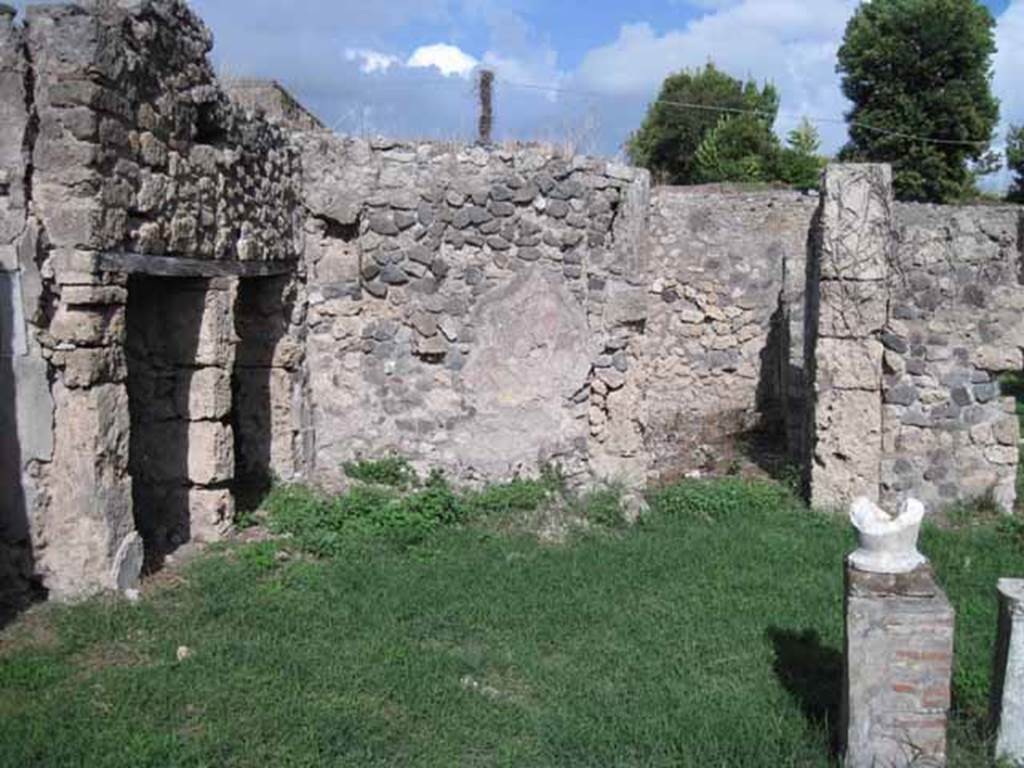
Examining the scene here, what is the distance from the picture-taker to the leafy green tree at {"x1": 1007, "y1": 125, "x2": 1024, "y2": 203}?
2501cm

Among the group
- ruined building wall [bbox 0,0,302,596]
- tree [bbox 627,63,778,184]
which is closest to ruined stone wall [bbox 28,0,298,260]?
ruined building wall [bbox 0,0,302,596]

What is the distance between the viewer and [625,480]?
8.59m

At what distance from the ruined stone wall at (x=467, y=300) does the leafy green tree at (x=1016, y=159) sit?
20.5m

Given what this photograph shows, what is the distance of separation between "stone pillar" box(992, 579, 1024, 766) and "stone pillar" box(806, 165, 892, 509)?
4.19 metres

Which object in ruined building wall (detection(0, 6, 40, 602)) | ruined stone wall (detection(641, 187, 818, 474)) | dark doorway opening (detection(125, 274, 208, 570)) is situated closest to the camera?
ruined building wall (detection(0, 6, 40, 602))

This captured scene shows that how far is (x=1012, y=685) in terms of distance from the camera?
4.08 meters

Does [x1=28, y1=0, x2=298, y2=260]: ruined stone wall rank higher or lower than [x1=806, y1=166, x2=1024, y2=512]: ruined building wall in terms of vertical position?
higher

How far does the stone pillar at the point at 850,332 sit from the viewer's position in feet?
26.4

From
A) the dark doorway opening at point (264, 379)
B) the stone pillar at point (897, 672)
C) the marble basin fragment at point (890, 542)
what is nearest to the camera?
the stone pillar at point (897, 672)

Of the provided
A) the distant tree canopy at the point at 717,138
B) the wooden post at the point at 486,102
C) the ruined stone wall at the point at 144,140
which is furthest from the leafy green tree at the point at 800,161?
the ruined stone wall at the point at 144,140

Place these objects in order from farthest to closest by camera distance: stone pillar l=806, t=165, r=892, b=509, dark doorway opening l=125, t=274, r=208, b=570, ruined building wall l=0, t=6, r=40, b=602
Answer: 1. stone pillar l=806, t=165, r=892, b=509
2. dark doorway opening l=125, t=274, r=208, b=570
3. ruined building wall l=0, t=6, r=40, b=602

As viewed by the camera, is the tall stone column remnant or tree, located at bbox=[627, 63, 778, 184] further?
tree, located at bbox=[627, 63, 778, 184]

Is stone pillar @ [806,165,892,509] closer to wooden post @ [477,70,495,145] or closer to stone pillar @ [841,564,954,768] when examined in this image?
stone pillar @ [841,564,954,768]

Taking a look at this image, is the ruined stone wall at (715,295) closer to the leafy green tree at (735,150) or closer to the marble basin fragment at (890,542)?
the marble basin fragment at (890,542)
